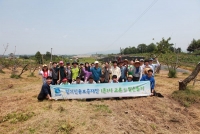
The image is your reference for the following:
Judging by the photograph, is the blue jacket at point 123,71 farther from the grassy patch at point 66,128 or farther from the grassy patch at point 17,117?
the grassy patch at point 17,117

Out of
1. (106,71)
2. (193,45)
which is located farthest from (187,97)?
(193,45)

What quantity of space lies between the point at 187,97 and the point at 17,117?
7131 millimetres

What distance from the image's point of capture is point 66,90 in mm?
7508

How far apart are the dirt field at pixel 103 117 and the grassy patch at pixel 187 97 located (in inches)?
13.1

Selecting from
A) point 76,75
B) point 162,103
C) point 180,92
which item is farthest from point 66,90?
point 180,92

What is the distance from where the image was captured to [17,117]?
5750 mm

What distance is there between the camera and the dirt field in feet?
16.4

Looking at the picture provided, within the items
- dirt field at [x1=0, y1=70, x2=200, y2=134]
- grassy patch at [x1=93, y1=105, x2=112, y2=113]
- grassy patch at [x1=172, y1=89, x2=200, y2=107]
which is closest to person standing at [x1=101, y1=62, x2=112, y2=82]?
dirt field at [x1=0, y1=70, x2=200, y2=134]

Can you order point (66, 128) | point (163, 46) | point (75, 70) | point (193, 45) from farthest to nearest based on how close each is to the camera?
point (193, 45)
point (163, 46)
point (75, 70)
point (66, 128)

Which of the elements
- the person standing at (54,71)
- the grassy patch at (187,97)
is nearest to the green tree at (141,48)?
the grassy patch at (187,97)

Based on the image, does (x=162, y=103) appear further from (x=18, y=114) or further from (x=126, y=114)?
(x=18, y=114)

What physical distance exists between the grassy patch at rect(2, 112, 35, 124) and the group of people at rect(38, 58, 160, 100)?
2.11 meters

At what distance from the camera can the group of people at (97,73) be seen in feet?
26.0

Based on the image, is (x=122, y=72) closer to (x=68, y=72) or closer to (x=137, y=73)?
(x=137, y=73)
